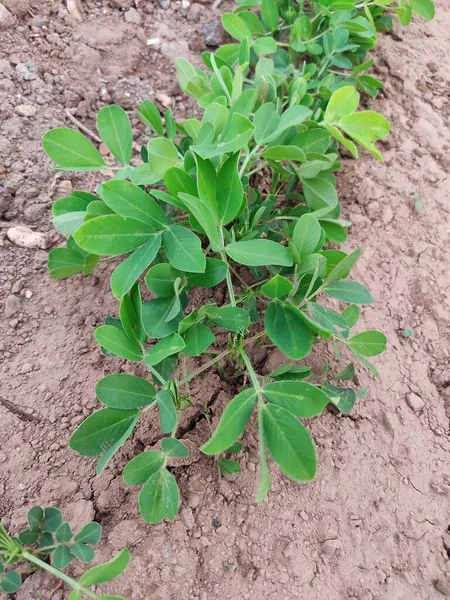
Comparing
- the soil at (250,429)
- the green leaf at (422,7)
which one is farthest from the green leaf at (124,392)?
the green leaf at (422,7)

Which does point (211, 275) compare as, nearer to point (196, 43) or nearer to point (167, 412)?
point (167, 412)

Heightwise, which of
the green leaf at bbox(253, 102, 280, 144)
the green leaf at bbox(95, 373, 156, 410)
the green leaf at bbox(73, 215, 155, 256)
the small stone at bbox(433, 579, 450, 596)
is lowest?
the green leaf at bbox(95, 373, 156, 410)

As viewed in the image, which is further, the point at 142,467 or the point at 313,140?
the point at 313,140

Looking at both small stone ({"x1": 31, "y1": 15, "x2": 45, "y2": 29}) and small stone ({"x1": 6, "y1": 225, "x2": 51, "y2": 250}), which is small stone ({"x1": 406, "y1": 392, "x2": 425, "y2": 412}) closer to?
small stone ({"x1": 6, "y1": 225, "x2": 51, "y2": 250})

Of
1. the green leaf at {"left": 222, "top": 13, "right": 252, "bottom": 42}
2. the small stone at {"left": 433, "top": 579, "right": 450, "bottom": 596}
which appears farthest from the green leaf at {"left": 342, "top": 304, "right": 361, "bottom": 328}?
the green leaf at {"left": 222, "top": 13, "right": 252, "bottom": 42}

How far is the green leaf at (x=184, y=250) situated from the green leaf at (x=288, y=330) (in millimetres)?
219

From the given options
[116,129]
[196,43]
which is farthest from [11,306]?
[196,43]

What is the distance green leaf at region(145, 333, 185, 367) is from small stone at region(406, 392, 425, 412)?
0.77 metres

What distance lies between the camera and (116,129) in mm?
1475

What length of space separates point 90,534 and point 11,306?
72 centimetres

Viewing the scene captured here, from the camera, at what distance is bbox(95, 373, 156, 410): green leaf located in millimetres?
1156

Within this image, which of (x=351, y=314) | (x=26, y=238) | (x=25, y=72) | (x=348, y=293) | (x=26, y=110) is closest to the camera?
(x=348, y=293)

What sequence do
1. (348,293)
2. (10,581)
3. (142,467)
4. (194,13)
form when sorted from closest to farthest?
(10,581), (142,467), (348,293), (194,13)

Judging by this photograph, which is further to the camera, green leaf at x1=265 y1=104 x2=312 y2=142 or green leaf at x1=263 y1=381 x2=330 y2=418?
green leaf at x1=265 y1=104 x2=312 y2=142
